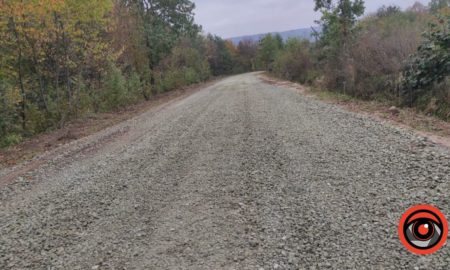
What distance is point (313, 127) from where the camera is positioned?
6180 mm

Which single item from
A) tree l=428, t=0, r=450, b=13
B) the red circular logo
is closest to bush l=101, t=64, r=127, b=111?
the red circular logo

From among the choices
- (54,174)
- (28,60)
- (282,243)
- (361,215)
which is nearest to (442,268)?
(361,215)

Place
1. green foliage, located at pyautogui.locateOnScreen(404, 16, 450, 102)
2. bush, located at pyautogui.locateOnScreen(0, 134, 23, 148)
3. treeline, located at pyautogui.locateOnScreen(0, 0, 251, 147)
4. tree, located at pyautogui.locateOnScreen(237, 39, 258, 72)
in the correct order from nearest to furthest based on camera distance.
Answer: green foliage, located at pyautogui.locateOnScreen(404, 16, 450, 102) < bush, located at pyautogui.locateOnScreen(0, 134, 23, 148) < treeline, located at pyautogui.locateOnScreen(0, 0, 251, 147) < tree, located at pyautogui.locateOnScreen(237, 39, 258, 72)

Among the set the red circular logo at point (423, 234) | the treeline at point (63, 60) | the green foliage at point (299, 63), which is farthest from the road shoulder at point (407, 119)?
the green foliage at point (299, 63)

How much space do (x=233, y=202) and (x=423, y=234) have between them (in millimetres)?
1792

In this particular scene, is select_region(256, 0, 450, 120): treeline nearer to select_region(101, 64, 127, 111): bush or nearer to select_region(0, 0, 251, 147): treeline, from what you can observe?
select_region(0, 0, 251, 147): treeline

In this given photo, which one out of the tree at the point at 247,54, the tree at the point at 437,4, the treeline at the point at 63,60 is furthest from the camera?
the tree at the point at 247,54

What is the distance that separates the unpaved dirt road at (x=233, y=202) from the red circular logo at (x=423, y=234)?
0.19 feet

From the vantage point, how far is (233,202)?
3316 mm

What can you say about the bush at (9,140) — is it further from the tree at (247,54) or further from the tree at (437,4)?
the tree at (247,54)

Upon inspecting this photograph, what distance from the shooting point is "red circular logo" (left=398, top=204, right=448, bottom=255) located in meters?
2.21

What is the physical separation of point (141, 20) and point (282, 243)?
55.4 ft

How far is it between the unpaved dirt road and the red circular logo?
0.19ft

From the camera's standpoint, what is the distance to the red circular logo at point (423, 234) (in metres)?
Result: 2.21
